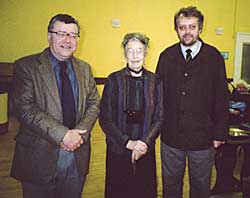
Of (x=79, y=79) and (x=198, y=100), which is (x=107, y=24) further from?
(x=79, y=79)

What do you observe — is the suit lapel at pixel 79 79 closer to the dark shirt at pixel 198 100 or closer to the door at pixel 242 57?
the dark shirt at pixel 198 100

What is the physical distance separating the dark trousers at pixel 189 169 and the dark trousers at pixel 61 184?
2.24 ft

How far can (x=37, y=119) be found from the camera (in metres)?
1.54

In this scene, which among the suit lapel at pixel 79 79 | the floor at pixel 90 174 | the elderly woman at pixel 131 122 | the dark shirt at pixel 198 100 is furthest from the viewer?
the floor at pixel 90 174

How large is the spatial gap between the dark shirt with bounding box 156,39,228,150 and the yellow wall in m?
4.02

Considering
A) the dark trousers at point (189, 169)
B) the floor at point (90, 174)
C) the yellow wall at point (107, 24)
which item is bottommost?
the floor at point (90, 174)

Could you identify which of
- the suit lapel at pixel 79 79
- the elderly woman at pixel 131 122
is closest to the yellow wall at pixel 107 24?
the elderly woman at pixel 131 122

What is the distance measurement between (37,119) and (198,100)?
1028mm

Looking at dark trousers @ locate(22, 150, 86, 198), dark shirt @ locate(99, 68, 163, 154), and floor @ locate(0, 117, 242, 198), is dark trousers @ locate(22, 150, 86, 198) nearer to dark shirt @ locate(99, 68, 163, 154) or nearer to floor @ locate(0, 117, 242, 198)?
dark shirt @ locate(99, 68, 163, 154)

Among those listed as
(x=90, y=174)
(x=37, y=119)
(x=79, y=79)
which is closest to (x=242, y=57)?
(x=90, y=174)

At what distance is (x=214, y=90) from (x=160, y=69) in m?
0.38

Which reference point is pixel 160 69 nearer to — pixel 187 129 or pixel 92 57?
pixel 187 129

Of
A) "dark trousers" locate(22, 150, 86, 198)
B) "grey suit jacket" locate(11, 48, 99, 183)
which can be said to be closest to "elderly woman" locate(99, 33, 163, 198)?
"dark trousers" locate(22, 150, 86, 198)

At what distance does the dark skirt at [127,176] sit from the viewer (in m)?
1.90
